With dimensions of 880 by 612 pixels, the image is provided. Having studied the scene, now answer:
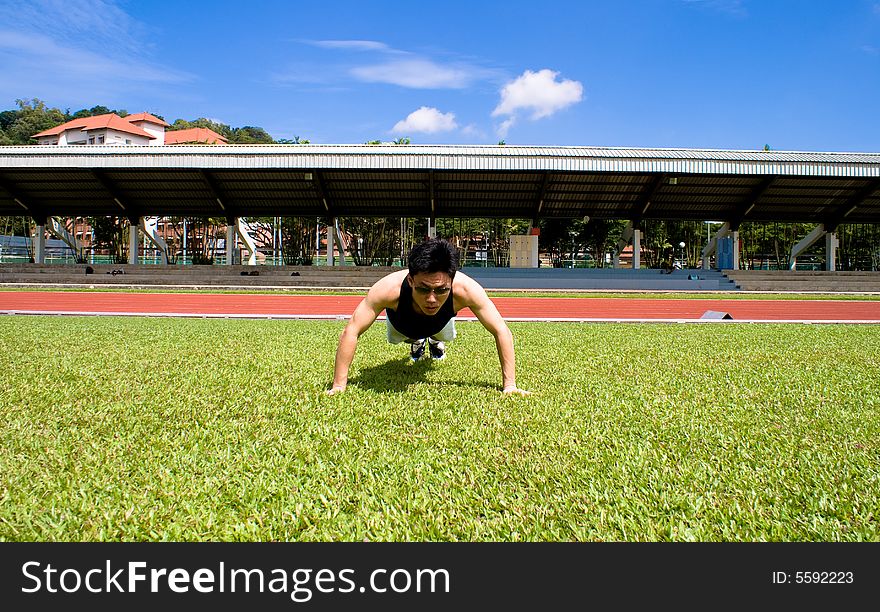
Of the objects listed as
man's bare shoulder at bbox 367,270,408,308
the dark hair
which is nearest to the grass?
man's bare shoulder at bbox 367,270,408,308

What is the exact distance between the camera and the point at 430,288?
11.5 feet

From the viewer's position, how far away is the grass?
1.99 metres

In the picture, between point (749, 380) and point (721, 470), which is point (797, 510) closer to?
point (721, 470)

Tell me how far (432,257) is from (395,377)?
163 cm

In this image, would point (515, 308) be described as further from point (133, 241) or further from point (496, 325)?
point (133, 241)

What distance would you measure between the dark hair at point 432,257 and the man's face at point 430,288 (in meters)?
0.03

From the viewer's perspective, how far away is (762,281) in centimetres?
2736

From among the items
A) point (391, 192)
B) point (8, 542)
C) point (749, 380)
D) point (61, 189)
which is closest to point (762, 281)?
point (391, 192)

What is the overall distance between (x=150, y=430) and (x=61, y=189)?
32780 millimetres

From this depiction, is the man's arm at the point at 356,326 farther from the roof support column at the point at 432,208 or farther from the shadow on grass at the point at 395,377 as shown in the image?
the roof support column at the point at 432,208

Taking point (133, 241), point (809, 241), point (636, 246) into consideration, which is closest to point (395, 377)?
point (636, 246)

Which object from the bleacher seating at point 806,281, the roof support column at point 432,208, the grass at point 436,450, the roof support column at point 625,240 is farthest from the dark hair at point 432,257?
the roof support column at point 625,240

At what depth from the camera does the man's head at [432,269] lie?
3.43m

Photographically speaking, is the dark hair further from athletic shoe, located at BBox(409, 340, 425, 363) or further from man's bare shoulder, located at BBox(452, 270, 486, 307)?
athletic shoe, located at BBox(409, 340, 425, 363)
